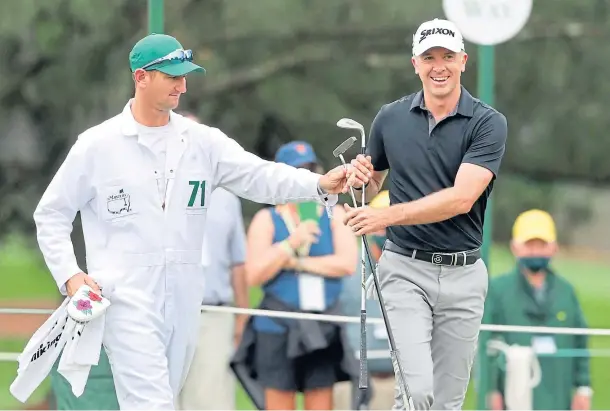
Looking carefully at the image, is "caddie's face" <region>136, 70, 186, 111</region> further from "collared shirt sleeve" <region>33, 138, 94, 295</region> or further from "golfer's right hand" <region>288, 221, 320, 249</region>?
"golfer's right hand" <region>288, 221, 320, 249</region>

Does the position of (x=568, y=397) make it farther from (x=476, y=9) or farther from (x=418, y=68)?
(x=418, y=68)

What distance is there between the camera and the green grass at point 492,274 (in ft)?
46.6

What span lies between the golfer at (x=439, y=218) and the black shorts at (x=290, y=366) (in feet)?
6.93

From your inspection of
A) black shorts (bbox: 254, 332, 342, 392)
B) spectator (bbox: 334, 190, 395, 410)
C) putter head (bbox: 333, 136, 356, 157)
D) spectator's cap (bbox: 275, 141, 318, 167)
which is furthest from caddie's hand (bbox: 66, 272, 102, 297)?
spectator (bbox: 334, 190, 395, 410)

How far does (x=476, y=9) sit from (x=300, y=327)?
86.1 inches

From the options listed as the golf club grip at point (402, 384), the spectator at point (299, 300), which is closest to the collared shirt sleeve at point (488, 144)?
the golf club grip at point (402, 384)

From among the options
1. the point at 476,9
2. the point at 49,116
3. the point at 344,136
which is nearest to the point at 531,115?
the point at 344,136

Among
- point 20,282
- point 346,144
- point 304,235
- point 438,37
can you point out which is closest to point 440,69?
point 438,37

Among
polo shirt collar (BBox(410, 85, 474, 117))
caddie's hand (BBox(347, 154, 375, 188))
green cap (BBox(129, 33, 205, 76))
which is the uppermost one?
green cap (BBox(129, 33, 205, 76))

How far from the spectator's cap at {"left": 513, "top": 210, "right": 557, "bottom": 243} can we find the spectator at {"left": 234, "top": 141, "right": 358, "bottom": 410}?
1069 mm

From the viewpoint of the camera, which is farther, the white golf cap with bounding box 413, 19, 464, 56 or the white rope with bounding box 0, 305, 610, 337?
the white rope with bounding box 0, 305, 610, 337

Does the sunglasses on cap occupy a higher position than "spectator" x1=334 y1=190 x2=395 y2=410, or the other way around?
the sunglasses on cap

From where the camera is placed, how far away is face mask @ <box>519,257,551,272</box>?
9102mm

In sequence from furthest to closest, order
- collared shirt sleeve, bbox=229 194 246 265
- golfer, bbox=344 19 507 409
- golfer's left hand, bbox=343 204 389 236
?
1. collared shirt sleeve, bbox=229 194 246 265
2. golfer, bbox=344 19 507 409
3. golfer's left hand, bbox=343 204 389 236
